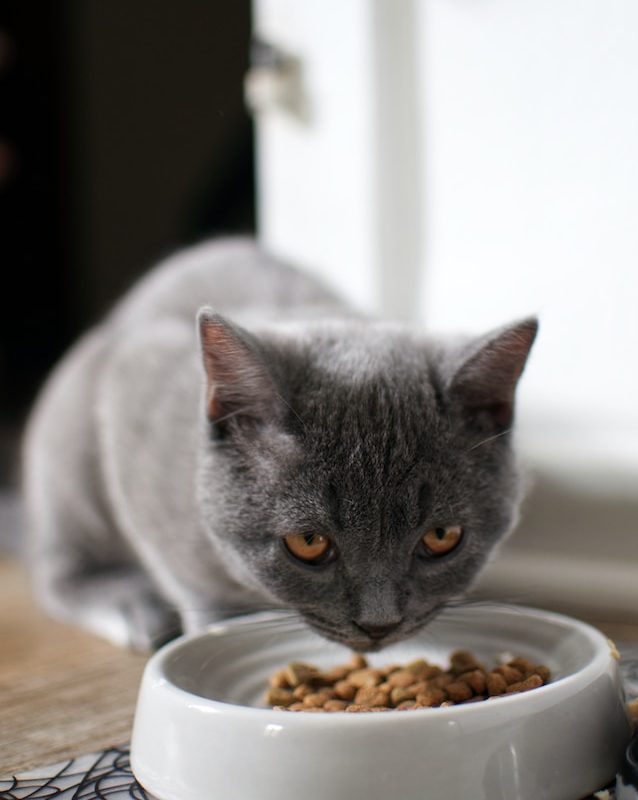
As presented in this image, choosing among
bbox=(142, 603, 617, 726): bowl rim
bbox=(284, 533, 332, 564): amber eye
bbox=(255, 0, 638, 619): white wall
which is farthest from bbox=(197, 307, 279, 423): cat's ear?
bbox=(255, 0, 638, 619): white wall

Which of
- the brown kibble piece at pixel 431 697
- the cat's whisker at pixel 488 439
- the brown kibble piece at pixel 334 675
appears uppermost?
the cat's whisker at pixel 488 439

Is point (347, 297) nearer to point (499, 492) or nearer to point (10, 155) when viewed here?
point (499, 492)

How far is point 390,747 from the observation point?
0.71 m

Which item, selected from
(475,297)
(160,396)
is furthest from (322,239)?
(160,396)

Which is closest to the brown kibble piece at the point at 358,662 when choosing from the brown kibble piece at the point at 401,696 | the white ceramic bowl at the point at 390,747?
the brown kibble piece at the point at 401,696

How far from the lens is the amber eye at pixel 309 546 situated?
3.03ft

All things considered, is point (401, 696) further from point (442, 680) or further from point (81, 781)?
point (81, 781)

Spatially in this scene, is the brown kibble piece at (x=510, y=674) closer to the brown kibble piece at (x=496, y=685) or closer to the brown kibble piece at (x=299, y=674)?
the brown kibble piece at (x=496, y=685)

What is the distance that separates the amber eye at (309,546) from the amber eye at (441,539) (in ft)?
0.32

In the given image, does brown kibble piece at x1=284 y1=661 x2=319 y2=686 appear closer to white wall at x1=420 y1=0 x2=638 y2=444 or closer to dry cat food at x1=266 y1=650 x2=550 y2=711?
dry cat food at x1=266 y1=650 x2=550 y2=711

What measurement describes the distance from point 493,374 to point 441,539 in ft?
0.58

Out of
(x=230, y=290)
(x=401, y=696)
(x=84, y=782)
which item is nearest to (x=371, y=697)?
(x=401, y=696)

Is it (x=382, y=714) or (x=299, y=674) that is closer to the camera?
(x=382, y=714)

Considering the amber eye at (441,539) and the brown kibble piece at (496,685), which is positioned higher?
the amber eye at (441,539)
